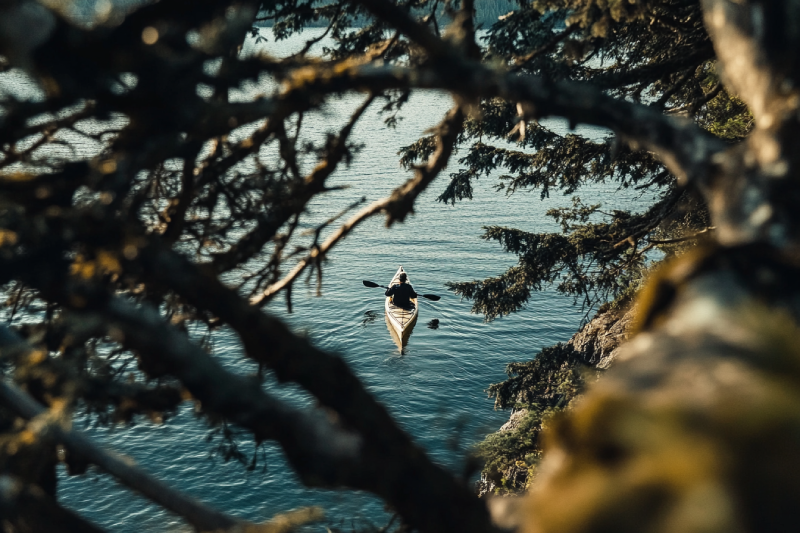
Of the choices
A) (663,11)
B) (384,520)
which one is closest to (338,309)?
(384,520)

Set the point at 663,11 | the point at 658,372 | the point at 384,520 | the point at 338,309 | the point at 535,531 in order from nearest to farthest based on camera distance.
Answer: the point at 535,531 → the point at 658,372 → the point at 663,11 → the point at 384,520 → the point at 338,309

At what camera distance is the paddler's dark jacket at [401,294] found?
25.9 m

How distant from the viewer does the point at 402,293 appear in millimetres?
26016

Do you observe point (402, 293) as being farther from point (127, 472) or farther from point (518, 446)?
point (127, 472)

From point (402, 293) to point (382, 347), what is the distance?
103 inches

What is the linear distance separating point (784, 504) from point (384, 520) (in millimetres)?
16919

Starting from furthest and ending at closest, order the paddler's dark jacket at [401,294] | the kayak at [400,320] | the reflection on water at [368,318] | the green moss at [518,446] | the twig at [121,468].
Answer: the reflection on water at [368,318] → the paddler's dark jacket at [401,294] → the kayak at [400,320] → the green moss at [518,446] → the twig at [121,468]

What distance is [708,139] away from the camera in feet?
7.48

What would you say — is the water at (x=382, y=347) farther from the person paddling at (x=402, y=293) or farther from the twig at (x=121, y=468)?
the person paddling at (x=402, y=293)

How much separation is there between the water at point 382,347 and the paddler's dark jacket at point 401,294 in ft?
6.04

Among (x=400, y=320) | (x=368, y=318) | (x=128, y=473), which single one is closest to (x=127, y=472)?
(x=128, y=473)

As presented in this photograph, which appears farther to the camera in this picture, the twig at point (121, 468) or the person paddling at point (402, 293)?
the person paddling at point (402, 293)

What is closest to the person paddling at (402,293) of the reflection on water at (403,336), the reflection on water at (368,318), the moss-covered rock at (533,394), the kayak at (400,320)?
the kayak at (400,320)

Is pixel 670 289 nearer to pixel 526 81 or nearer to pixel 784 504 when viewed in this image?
pixel 784 504
